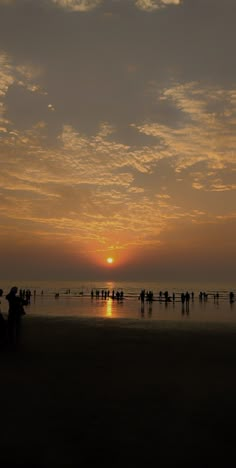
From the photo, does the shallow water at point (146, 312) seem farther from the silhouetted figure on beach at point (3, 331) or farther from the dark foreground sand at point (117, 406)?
the dark foreground sand at point (117, 406)

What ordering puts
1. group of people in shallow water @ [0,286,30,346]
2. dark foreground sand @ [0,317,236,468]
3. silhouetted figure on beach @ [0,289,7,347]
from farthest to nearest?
group of people in shallow water @ [0,286,30,346], silhouetted figure on beach @ [0,289,7,347], dark foreground sand @ [0,317,236,468]

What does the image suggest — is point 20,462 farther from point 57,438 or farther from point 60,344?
point 60,344

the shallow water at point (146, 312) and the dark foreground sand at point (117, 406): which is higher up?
the dark foreground sand at point (117, 406)

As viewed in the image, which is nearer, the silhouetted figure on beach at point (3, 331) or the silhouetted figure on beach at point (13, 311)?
the silhouetted figure on beach at point (3, 331)

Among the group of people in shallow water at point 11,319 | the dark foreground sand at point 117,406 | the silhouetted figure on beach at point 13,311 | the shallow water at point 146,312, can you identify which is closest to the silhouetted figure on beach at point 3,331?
the group of people in shallow water at point 11,319

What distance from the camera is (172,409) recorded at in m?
7.95

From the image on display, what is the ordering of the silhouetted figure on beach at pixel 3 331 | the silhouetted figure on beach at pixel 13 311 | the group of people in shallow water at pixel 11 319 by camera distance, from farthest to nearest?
Answer: the silhouetted figure on beach at pixel 13 311
the group of people in shallow water at pixel 11 319
the silhouetted figure on beach at pixel 3 331

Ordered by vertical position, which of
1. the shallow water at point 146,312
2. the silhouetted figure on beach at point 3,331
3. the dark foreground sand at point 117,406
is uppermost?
the silhouetted figure on beach at point 3,331

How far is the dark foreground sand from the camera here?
5875 mm

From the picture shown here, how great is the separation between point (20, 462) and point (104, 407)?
2705 mm

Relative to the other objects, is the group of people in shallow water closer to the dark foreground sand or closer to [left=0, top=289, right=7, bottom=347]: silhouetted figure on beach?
[left=0, top=289, right=7, bottom=347]: silhouetted figure on beach

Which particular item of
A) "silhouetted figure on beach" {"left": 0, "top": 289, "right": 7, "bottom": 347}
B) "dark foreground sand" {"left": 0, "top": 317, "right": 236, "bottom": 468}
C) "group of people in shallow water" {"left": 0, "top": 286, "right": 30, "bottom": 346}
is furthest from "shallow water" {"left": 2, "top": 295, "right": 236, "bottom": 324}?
"dark foreground sand" {"left": 0, "top": 317, "right": 236, "bottom": 468}

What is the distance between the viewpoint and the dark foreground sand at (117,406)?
19.3ft

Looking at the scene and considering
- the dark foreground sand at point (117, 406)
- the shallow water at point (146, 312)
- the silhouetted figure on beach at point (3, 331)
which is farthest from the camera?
the shallow water at point (146, 312)
